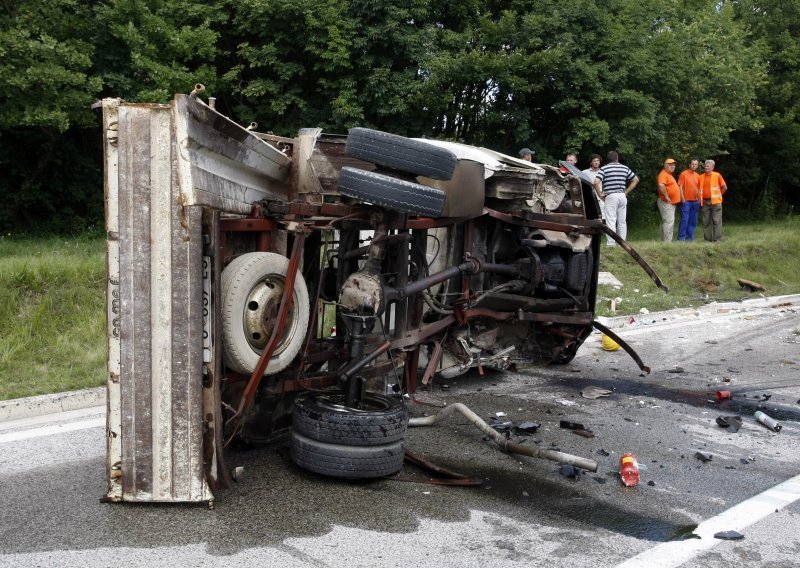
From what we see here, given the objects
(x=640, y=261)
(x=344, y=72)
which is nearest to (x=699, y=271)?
(x=344, y=72)

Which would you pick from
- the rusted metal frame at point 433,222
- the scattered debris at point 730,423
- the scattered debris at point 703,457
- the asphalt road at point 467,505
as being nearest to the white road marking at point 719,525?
the asphalt road at point 467,505

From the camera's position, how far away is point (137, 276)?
388 cm

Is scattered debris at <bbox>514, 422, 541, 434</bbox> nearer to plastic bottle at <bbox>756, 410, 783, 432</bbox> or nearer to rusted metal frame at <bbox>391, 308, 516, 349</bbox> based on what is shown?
rusted metal frame at <bbox>391, 308, 516, 349</bbox>

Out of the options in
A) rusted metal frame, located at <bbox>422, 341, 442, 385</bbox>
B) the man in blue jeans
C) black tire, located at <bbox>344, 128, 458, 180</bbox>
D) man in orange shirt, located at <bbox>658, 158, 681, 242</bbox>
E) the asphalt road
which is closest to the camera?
the asphalt road

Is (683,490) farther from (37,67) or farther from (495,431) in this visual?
(37,67)

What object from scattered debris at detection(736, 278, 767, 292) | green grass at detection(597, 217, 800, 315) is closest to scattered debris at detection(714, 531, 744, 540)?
green grass at detection(597, 217, 800, 315)

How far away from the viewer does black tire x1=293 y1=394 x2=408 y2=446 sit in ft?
14.3

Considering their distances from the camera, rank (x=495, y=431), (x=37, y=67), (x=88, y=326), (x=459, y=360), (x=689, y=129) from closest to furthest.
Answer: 1. (x=495, y=431)
2. (x=459, y=360)
3. (x=88, y=326)
4. (x=37, y=67)
5. (x=689, y=129)

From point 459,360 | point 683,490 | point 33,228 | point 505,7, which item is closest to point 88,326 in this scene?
point 459,360

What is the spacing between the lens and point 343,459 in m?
4.32

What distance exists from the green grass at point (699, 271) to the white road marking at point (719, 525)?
6.55 meters

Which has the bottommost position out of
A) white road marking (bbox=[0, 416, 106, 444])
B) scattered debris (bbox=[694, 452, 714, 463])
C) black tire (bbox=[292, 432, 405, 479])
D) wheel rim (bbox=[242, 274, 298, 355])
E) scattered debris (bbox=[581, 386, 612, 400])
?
scattered debris (bbox=[581, 386, 612, 400])

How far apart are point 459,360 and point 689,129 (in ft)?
57.9

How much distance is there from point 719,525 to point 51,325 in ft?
19.3
